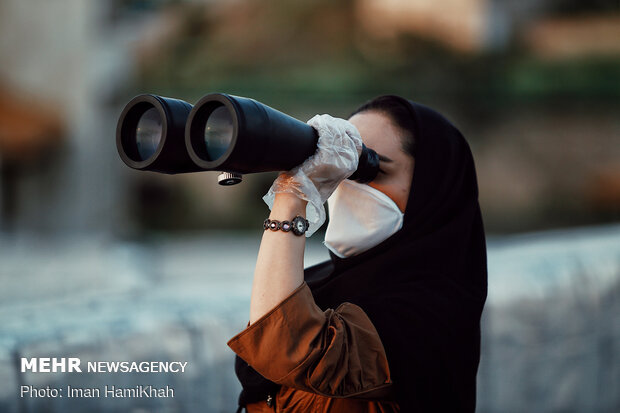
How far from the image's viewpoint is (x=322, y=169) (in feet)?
4.36

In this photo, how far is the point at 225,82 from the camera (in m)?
14.0

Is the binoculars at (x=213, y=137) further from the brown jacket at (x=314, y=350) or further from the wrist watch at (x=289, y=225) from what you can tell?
the brown jacket at (x=314, y=350)

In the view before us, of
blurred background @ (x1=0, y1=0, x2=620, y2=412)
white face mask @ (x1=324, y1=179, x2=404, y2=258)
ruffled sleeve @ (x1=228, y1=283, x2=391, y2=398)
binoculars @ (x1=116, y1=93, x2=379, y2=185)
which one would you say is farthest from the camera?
blurred background @ (x1=0, y1=0, x2=620, y2=412)

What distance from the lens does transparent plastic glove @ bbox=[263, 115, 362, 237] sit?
51.6 inches

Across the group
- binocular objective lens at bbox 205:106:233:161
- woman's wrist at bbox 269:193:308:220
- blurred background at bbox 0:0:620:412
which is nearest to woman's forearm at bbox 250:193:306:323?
woman's wrist at bbox 269:193:308:220

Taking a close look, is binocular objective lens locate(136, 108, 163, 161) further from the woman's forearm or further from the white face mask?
the white face mask

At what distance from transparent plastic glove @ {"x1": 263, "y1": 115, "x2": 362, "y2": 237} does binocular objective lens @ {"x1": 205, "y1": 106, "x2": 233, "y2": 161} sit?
192 mm

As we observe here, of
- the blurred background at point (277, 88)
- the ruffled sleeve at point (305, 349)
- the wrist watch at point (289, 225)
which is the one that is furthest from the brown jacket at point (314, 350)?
the blurred background at point (277, 88)

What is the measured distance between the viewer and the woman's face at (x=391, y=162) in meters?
1.62

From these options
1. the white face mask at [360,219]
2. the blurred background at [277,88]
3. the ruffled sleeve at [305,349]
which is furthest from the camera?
the blurred background at [277,88]

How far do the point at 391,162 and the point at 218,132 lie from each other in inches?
23.9

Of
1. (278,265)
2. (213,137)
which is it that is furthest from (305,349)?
(213,137)

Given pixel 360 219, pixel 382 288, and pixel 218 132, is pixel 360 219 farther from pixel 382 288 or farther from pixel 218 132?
pixel 218 132

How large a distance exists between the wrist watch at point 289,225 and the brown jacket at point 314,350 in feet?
0.39
